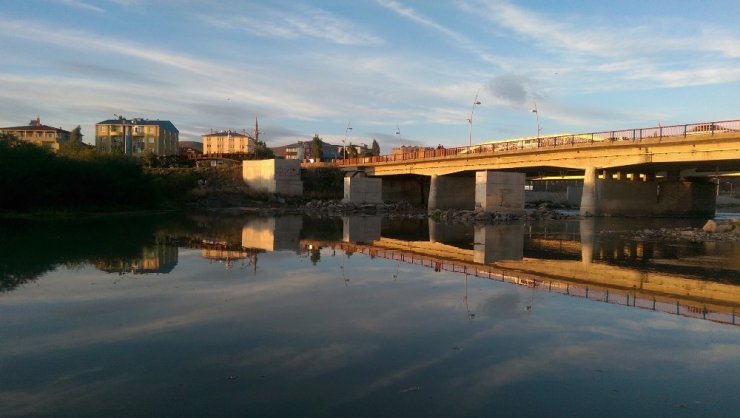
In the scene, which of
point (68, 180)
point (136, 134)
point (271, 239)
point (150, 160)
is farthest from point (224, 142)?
point (271, 239)

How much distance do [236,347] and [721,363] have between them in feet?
22.9

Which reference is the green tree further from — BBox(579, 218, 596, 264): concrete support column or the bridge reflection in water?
BBox(579, 218, 596, 264): concrete support column

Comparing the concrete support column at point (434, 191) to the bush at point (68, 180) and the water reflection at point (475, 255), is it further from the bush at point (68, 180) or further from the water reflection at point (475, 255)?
the water reflection at point (475, 255)

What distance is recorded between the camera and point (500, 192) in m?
51.9

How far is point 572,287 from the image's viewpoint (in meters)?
14.6

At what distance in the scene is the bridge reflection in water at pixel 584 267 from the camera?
42.7 feet

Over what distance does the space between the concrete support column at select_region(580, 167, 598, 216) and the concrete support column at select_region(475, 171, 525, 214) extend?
18.2 feet

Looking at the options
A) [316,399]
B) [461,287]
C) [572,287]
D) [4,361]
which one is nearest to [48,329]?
[4,361]

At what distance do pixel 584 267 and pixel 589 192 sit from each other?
35.6 meters

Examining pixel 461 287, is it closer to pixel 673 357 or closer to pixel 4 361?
pixel 673 357

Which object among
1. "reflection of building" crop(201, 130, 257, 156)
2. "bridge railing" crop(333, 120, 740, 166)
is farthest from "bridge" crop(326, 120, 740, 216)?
"reflection of building" crop(201, 130, 257, 156)

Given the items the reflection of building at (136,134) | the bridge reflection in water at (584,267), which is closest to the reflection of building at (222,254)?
the bridge reflection in water at (584,267)

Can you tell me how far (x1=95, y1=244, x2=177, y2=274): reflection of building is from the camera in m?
16.2

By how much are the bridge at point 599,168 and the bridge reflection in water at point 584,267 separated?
57.9 ft
